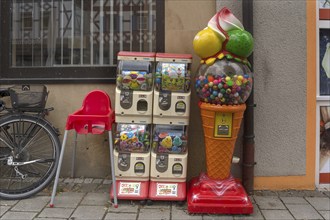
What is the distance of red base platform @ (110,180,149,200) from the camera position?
418 centimetres

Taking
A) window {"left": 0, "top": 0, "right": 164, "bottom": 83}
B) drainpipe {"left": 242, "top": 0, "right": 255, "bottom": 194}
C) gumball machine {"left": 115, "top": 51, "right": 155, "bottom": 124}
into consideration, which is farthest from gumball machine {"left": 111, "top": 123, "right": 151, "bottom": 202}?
drainpipe {"left": 242, "top": 0, "right": 255, "bottom": 194}

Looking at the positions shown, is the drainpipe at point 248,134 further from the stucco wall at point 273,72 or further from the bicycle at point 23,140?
the bicycle at point 23,140

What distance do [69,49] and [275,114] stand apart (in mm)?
2623

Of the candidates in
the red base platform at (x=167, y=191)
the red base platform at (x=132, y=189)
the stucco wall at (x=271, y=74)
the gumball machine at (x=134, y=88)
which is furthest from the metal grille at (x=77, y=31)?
the red base platform at (x=167, y=191)

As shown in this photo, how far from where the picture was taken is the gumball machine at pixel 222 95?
12.9 ft

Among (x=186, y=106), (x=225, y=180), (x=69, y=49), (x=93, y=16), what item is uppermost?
(x=93, y=16)

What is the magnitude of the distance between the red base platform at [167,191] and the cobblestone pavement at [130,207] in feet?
0.33

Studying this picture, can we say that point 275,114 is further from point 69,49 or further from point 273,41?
point 69,49

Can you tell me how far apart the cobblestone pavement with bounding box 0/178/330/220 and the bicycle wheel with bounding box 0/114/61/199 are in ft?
0.48

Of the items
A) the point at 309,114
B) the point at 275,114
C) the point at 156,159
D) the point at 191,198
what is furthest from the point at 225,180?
the point at 309,114

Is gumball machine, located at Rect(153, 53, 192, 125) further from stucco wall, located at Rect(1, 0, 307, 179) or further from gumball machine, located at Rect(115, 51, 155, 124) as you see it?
stucco wall, located at Rect(1, 0, 307, 179)

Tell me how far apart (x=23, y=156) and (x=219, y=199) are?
227cm

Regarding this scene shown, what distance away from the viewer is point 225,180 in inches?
165

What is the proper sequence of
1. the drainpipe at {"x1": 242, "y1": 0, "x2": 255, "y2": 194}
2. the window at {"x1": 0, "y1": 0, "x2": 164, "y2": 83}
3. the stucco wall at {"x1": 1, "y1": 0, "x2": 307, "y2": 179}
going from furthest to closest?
the window at {"x1": 0, "y1": 0, "x2": 164, "y2": 83}, the stucco wall at {"x1": 1, "y1": 0, "x2": 307, "y2": 179}, the drainpipe at {"x1": 242, "y1": 0, "x2": 255, "y2": 194}
